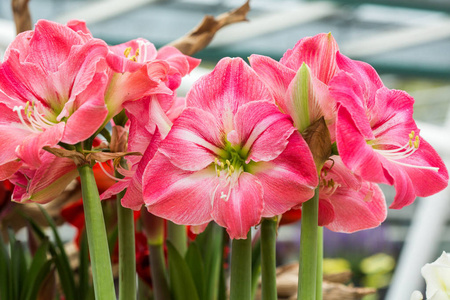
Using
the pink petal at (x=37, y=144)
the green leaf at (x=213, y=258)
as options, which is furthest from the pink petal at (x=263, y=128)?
the green leaf at (x=213, y=258)

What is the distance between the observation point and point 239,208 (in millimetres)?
304

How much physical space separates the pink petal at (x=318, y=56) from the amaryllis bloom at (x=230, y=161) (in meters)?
0.03

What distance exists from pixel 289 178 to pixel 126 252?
0.14 m

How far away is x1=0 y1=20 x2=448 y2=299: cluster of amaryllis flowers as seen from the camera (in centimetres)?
30

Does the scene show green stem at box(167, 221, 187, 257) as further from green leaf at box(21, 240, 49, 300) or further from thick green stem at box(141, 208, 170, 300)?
green leaf at box(21, 240, 49, 300)

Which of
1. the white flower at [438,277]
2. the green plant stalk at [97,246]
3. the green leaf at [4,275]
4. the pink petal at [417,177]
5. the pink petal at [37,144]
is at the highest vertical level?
the pink petal at [37,144]

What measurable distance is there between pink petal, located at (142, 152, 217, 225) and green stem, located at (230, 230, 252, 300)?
0.05 metres

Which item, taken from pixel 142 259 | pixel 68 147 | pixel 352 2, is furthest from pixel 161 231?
pixel 352 2

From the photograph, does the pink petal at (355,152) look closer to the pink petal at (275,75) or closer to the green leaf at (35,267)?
the pink petal at (275,75)

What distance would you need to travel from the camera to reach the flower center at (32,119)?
31 centimetres

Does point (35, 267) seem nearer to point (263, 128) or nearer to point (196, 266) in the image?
point (196, 266)

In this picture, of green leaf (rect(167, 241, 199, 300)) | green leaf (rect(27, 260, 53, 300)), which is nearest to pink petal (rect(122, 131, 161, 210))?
green leaf (rect(167, 241, 199, 300))

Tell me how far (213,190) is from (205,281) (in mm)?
216

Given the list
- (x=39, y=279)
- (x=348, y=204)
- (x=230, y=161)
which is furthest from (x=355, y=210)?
(x=39, y=279)
